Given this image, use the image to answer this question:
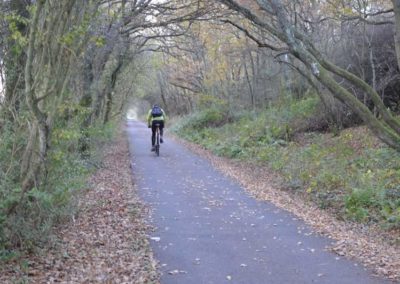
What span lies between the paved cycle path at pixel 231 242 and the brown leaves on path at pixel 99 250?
1.09 feet

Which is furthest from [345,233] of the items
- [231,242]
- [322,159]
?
[322,159]

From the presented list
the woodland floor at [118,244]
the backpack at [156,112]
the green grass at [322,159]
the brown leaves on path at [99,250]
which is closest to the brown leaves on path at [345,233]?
the woodland floor at [118,244]

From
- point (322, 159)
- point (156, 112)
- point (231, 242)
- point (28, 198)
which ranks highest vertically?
point (156, 112)

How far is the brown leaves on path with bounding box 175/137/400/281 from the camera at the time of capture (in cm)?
731

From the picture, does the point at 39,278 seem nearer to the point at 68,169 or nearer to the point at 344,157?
the point at 68,169

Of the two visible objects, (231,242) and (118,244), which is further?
(231,242)

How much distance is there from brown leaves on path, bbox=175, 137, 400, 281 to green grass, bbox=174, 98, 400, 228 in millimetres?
367

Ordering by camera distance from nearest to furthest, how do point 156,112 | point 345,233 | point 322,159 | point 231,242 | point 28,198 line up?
point 28,198
point 231,242
point 345,233
point 322,159
point 156,112

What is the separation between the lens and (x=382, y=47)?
1958 centimetres

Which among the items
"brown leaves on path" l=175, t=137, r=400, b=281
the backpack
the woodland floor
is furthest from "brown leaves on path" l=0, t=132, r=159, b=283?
the backpack

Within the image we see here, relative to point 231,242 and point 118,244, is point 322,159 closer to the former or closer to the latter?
point 231,242

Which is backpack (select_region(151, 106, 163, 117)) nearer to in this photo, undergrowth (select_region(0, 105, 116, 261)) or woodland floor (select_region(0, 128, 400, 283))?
woodland floor (select_region(0, 128, 400, 283))

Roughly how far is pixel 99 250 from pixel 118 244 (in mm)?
434

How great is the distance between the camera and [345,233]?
9.09 m
